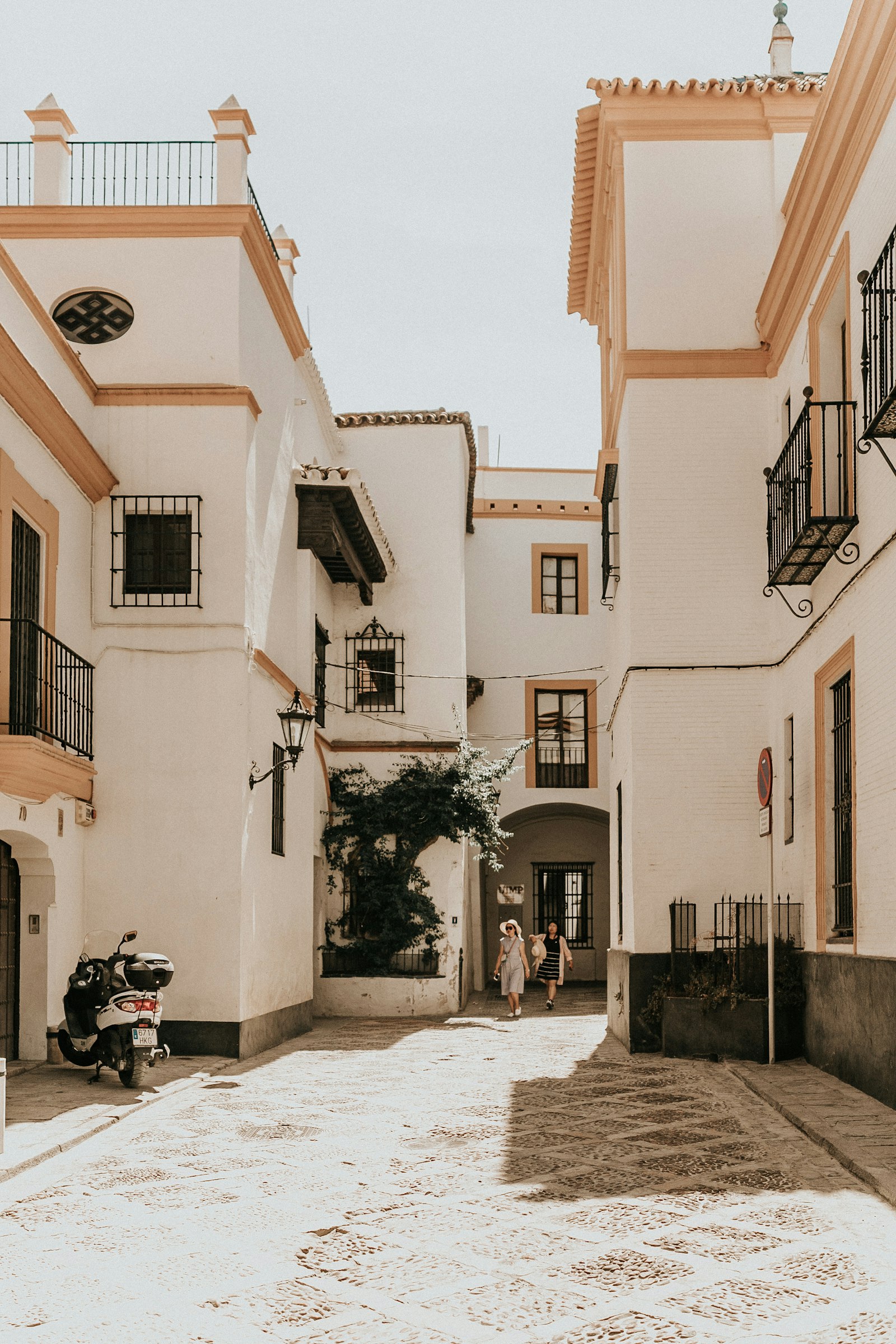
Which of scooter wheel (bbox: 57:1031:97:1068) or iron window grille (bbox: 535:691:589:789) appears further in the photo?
iron window grille (bbox: 535:691:589:789)

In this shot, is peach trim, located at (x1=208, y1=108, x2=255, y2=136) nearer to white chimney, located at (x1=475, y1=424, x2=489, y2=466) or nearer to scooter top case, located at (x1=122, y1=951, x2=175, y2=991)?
scooter top case, located at (x1=122, y1=951, x2=175, y2=991)

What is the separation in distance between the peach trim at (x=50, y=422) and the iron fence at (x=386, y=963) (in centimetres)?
984

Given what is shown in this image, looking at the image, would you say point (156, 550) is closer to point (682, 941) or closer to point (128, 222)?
point (128, 222)

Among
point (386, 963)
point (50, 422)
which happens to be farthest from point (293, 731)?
point (386, 963)

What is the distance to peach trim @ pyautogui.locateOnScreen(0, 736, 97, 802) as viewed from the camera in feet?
36.4

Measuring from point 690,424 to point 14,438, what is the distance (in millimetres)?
6889

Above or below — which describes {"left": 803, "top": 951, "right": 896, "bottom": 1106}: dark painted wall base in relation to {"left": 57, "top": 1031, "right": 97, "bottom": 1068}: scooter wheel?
above

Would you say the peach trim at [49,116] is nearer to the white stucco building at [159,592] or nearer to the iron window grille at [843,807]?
the white stucco building at [159,592]

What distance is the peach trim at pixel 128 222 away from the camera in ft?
48.5

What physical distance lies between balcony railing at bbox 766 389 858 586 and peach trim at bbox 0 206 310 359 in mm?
5895

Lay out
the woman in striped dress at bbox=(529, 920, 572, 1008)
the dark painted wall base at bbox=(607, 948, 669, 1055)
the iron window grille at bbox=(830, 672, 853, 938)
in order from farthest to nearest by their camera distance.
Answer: the woman in striped dress at bbox=(529, 920, 572, 1008) → the dark painted wall base at bbox=(607, 948, 669, 1055) → the iron window grille at bbox=(830, 672, 853, 938)

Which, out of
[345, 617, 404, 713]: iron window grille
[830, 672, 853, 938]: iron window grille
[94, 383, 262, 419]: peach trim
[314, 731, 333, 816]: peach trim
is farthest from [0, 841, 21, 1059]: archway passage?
[345, 617, 404, 713]: iron window grille

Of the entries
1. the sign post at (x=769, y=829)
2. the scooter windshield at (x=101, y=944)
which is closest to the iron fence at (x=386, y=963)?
the scooter windshield at (x=101, y=944)

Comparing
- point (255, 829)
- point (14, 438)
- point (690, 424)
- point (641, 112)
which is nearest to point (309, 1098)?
point (255, 829)
